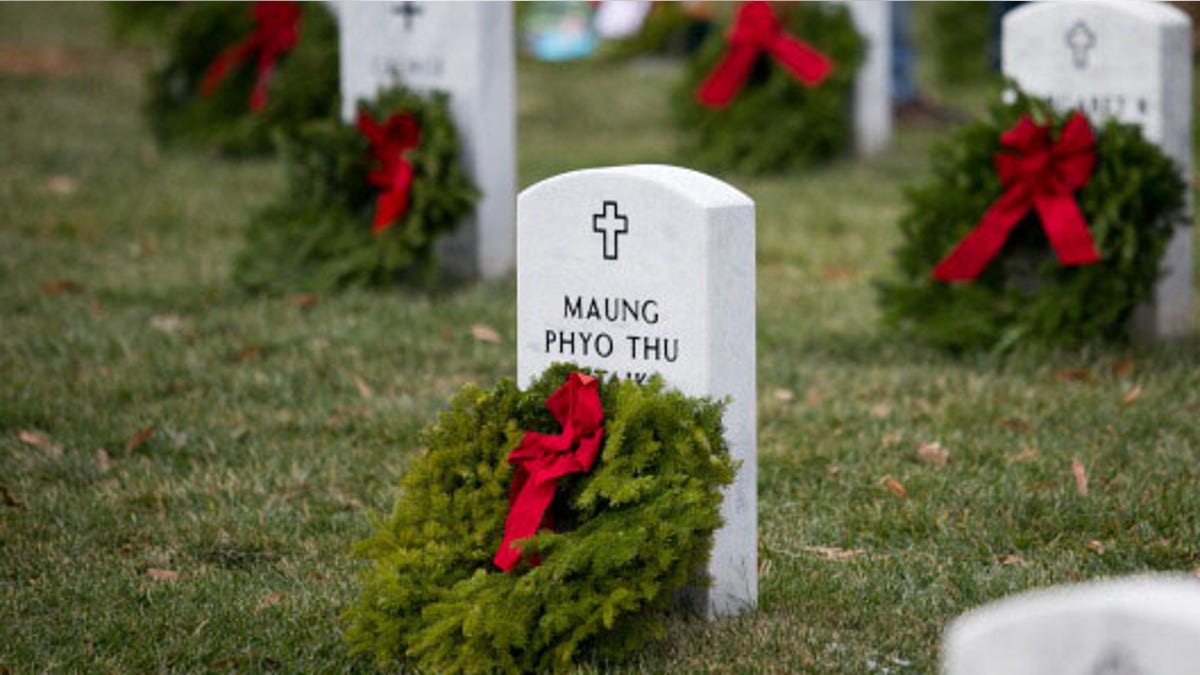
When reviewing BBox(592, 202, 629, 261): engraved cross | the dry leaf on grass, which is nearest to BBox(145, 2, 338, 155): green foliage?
the dry leaf on grass

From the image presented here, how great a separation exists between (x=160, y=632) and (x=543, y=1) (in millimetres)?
16066

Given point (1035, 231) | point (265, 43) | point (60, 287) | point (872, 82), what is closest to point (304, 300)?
point (60, 287)

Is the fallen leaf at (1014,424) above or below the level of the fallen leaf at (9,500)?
above

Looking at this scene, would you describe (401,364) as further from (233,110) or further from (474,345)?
(233,110)

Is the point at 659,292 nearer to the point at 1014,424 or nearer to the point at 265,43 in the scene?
the point at 1014,424

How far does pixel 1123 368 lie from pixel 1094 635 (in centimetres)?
455

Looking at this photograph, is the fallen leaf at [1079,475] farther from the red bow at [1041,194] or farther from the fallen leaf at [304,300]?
the fallen leaf at [304,300]

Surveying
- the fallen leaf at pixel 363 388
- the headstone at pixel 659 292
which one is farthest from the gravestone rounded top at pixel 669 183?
the fallen leaf at pixel 363 388

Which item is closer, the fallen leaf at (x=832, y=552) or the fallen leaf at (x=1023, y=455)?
the fallen leaf at (x=832, y=552)

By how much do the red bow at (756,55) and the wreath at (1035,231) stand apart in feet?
12.6

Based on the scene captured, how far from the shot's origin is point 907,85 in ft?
44.9

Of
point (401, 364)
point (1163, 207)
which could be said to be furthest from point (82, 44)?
point (1163, 207)

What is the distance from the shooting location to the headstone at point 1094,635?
6.63 ft

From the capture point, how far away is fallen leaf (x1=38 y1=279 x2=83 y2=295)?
26.1 feet
